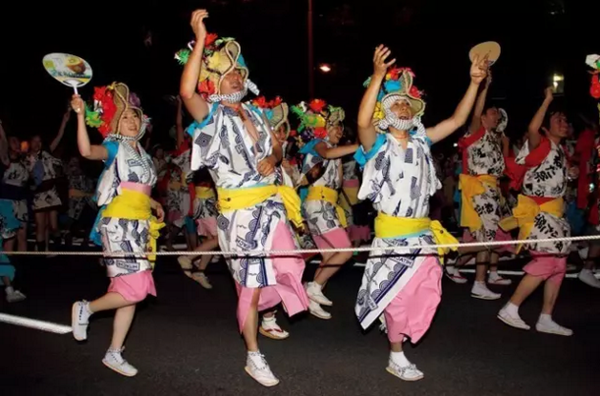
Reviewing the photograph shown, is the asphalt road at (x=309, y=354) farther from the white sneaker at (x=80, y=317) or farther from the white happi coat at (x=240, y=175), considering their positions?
the white happi coat at (x=240, y=175)

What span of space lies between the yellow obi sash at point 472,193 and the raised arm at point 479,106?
536mm

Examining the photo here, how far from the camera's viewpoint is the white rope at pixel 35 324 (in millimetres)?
6082

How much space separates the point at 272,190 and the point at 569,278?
491 centimetres

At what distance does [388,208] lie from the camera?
182 inches

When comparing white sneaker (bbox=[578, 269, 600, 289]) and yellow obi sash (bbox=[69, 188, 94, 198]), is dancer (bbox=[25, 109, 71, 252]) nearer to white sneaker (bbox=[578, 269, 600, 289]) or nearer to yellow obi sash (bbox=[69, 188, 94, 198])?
yellow obi sash (bbox=[69, 188, 94, 198])

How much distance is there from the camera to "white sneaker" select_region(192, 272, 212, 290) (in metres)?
7.84

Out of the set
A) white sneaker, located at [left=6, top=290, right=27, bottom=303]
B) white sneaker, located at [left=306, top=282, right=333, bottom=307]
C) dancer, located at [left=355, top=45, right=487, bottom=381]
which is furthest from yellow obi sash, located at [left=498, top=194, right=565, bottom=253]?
white sneaker, located at [left=6, top=290, right=27, bottom=303]

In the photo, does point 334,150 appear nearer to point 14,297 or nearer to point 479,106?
point 479,106

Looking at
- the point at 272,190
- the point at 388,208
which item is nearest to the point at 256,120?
the point at 272,190

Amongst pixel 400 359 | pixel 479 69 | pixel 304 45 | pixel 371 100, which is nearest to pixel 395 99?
pixel 371 100

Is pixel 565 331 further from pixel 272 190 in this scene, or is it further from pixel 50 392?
pixel 50 392

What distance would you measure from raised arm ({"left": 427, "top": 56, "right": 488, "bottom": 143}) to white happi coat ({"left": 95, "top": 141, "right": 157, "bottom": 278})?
7.07 ft

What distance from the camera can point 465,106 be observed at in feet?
15.6

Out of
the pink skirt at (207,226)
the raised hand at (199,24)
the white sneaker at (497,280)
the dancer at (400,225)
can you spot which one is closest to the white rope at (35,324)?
the pink skirt at (207,226)
